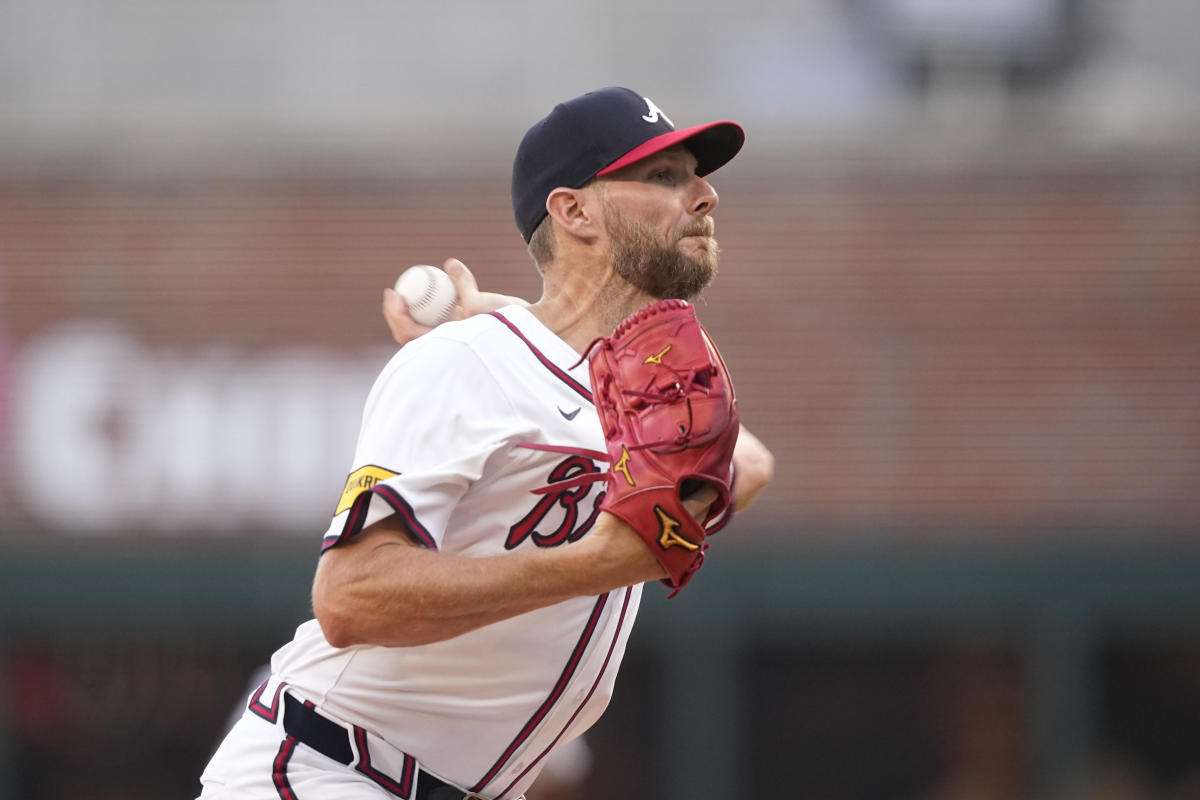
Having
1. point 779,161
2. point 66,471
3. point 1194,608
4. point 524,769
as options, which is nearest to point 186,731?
point 66,471

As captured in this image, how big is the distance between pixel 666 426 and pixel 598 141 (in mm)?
868

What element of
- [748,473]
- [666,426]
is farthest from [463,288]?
[666,426]

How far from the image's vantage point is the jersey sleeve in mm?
2775

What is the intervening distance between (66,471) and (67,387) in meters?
0.48

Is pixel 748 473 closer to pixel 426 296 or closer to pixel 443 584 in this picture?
pixel 426 296

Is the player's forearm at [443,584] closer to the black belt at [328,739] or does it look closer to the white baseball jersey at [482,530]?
the white baseball jersey at [482,530]

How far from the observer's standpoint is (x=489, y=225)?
30.1 ft

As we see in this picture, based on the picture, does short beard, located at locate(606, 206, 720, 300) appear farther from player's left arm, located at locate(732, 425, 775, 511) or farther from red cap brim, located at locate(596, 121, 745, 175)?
player's left arm, located at locate(732, 425, 775, 511)

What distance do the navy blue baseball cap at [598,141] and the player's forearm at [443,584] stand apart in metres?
0.96

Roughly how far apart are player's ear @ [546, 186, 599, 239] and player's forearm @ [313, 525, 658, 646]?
34.8 inches

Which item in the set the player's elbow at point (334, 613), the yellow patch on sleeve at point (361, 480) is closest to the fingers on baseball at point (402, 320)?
the yellow patch on sleeve at point (361, 480)

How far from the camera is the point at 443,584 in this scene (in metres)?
2.71

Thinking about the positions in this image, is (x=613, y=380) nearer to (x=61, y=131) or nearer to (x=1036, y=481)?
(x=1036, y=481)

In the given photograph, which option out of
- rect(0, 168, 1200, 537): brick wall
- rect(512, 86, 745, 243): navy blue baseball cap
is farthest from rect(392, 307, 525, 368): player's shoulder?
rect(0, 168, 1200, 537): brick wall
